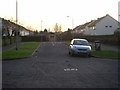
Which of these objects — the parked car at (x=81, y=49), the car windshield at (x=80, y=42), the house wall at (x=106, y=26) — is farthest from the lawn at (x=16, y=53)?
the house wall at (x=106, y=26)

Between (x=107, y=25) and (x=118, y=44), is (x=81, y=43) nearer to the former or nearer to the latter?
(x=118, y=44)

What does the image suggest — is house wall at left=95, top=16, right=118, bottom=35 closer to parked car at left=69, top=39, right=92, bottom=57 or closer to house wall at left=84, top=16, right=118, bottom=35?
house wall at left=84, top=16, right=118, bottom=35

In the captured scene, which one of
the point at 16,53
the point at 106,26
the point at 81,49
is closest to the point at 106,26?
the point at 106,26

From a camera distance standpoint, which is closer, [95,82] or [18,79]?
[95,82]

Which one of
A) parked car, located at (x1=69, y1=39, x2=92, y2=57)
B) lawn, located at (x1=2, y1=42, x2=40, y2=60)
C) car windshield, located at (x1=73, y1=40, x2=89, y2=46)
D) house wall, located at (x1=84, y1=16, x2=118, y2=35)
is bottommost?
lawn, located at (x1=2, y1=42, x2=40, y2=60)

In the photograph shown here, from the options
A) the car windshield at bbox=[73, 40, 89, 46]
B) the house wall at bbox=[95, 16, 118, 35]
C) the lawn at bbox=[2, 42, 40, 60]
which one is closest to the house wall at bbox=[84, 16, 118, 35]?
the house wall at bbox=[95, 16, 118, 35]

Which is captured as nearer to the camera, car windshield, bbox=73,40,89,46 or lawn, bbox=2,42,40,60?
lawn, bbox=2,42,40,60

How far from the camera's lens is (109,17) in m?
88.4

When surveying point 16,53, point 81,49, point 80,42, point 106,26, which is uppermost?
point 106,26

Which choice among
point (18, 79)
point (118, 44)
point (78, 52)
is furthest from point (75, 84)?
point (118, 44)

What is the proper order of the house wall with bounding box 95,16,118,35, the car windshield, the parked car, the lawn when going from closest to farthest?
the lawn, the parked car, the car windshield, the house wall with bounding box 95,16,118,35

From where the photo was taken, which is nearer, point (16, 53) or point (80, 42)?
point (80, 42)

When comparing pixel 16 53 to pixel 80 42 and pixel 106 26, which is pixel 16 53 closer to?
pixel 80 42

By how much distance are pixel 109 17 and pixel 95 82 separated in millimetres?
79149
